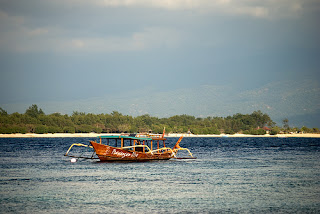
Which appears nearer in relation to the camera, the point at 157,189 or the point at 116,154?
the point at 157,189

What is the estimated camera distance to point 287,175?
53.5m

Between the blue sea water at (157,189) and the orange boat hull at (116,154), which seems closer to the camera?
the blue sea water at (157,189)

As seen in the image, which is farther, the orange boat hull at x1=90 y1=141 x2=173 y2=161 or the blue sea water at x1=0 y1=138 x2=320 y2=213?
the orange boat hull at x1=90 y1=141 x2=173 y2=161

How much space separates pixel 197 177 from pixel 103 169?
44.4 ft

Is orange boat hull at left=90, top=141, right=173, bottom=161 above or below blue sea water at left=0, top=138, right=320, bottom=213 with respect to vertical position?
above

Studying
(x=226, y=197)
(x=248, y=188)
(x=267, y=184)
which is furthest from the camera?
(x=267, y=184)

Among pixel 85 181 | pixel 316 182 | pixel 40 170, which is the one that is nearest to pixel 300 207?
pixel 316 182

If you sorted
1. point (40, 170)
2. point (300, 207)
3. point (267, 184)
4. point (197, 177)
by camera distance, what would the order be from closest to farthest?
point (300, 207), point (267, 184), point (197, 177), point (40, 170)

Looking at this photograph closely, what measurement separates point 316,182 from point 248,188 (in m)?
8.85

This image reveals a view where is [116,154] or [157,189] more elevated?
[116,154]

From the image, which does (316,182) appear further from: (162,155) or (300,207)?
(162,155)

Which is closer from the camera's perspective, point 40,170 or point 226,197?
point 226,197

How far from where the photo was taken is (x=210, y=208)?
33.5 m

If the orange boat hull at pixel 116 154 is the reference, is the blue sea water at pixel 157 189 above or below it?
below
